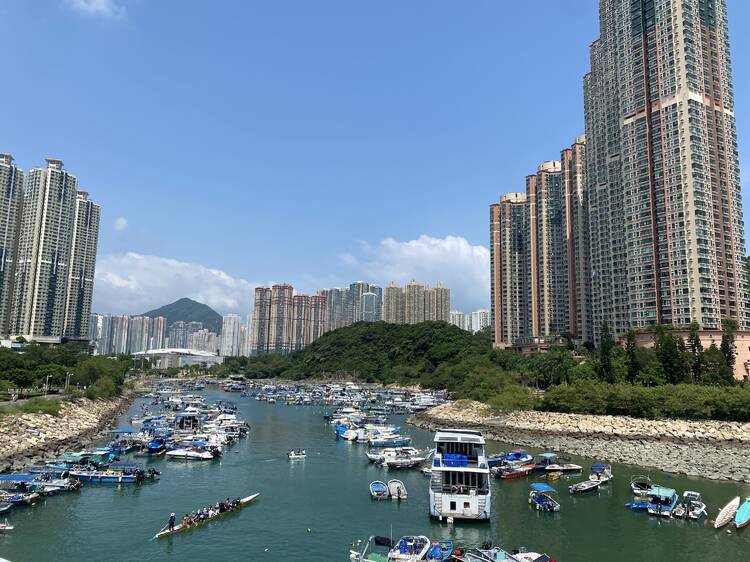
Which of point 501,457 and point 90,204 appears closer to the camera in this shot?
point 501,457

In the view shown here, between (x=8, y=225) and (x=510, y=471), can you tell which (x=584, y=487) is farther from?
(x=8, y=225)

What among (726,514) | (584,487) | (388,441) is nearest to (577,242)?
(388,441)

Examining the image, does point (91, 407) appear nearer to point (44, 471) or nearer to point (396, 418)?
point (44, 471)

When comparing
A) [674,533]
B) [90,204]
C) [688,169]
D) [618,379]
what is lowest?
[674,533]

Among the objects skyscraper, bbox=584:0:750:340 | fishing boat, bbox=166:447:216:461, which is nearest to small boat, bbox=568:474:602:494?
fishing boat, bbox=166:447:216:461

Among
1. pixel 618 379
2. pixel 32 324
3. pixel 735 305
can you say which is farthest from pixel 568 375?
pixel 32 324

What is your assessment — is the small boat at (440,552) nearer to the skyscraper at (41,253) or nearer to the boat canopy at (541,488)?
the boat canopy at (541,488)
